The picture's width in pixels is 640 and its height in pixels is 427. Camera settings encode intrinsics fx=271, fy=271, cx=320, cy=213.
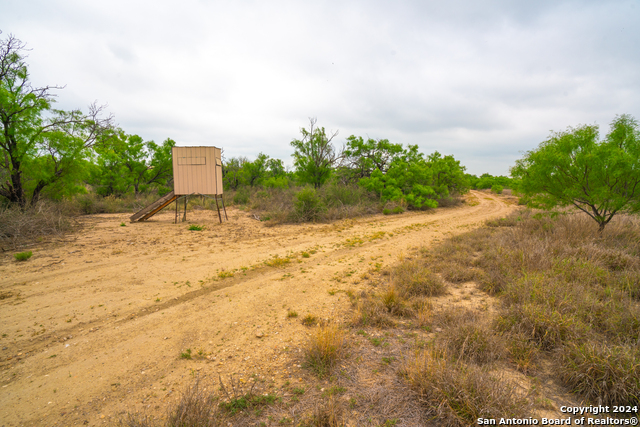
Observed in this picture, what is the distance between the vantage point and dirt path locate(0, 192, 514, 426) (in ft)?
8.50

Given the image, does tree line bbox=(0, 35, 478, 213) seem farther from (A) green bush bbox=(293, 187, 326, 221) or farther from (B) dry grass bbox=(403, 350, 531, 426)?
(B) dry grass bbox=(403, 350, 531, 426)

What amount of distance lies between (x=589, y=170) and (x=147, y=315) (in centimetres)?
1060

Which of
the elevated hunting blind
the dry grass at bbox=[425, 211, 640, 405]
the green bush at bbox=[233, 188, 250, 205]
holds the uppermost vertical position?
the elevated hunting blind

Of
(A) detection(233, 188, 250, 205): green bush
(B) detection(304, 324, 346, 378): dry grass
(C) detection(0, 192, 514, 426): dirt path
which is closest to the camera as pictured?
(C) detection(0, 192, 514, 426): dirt path

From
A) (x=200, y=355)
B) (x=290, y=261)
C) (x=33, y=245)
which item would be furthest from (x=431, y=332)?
(x=33, y=245)

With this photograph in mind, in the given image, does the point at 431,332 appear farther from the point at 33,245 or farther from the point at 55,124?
the point at 55,124

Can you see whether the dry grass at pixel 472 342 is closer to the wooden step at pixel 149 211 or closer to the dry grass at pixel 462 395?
the dry grass at pixel 462 395

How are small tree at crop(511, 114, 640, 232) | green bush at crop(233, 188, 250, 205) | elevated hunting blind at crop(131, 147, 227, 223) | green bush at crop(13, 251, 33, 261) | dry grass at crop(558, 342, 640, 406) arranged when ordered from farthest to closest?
green bush at crop(233, 188, 250, 205) < elevated hunting blind at crop(131, 147, 227, 223) < small tree at crop(511, 114, 640, 232) < green bush at crop(13, 251, 33, 261) < dry grass at crop(558, 342, 640, 406)

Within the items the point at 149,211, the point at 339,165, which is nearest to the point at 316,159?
the point at 339,165

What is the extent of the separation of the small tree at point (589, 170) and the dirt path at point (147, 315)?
440 cm

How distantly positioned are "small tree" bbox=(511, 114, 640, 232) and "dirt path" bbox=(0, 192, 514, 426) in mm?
4402

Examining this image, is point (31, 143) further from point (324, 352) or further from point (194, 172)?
point (324, 352)

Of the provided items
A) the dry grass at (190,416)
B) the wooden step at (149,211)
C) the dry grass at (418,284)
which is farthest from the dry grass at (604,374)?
the wooden step at (149,211)

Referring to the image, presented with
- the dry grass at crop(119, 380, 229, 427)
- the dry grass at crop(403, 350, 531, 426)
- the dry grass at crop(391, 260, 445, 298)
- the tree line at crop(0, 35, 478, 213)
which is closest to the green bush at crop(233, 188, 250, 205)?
the tree line at crop(0, 35, 478, 213)
